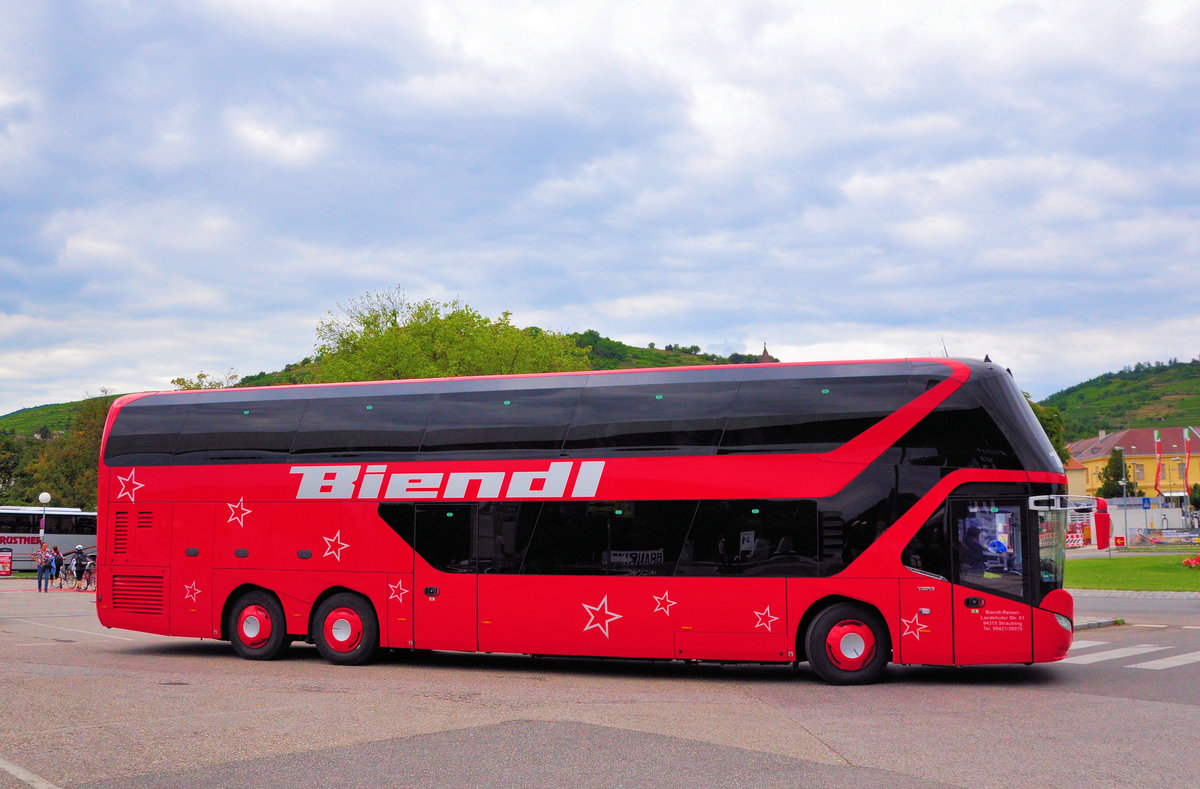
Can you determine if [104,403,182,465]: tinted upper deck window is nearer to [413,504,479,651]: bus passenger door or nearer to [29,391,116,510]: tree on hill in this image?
[413,504,479,651]: bus passenger door

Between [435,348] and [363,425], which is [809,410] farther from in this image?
[435,348]

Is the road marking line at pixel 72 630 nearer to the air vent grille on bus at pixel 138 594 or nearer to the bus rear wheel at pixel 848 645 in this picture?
the air vent grille on bus at pixel 138 594

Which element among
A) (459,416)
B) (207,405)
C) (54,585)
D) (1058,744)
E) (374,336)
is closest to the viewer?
(1058,744)

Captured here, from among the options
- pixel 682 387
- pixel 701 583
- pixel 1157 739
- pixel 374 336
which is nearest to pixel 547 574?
pixel 701 583

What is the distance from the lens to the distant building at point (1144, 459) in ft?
413

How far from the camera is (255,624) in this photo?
15.1m

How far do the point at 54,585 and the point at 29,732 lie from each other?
3622 centimetres

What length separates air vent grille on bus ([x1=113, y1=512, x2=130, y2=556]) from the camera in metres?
15.9

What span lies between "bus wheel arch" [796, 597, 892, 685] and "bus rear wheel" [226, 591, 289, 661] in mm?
7611

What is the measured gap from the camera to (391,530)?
565 inches

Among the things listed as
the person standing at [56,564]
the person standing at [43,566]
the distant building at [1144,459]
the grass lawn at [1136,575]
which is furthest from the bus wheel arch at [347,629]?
the distant building at [1144,459]

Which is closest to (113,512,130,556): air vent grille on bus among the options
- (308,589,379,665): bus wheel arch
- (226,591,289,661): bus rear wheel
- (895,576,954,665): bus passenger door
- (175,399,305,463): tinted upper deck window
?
(175,399,305,463): tinted upper deck window

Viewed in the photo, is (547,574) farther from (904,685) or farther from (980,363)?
(980,363)

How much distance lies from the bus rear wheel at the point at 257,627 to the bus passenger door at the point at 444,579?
2.32 metres
